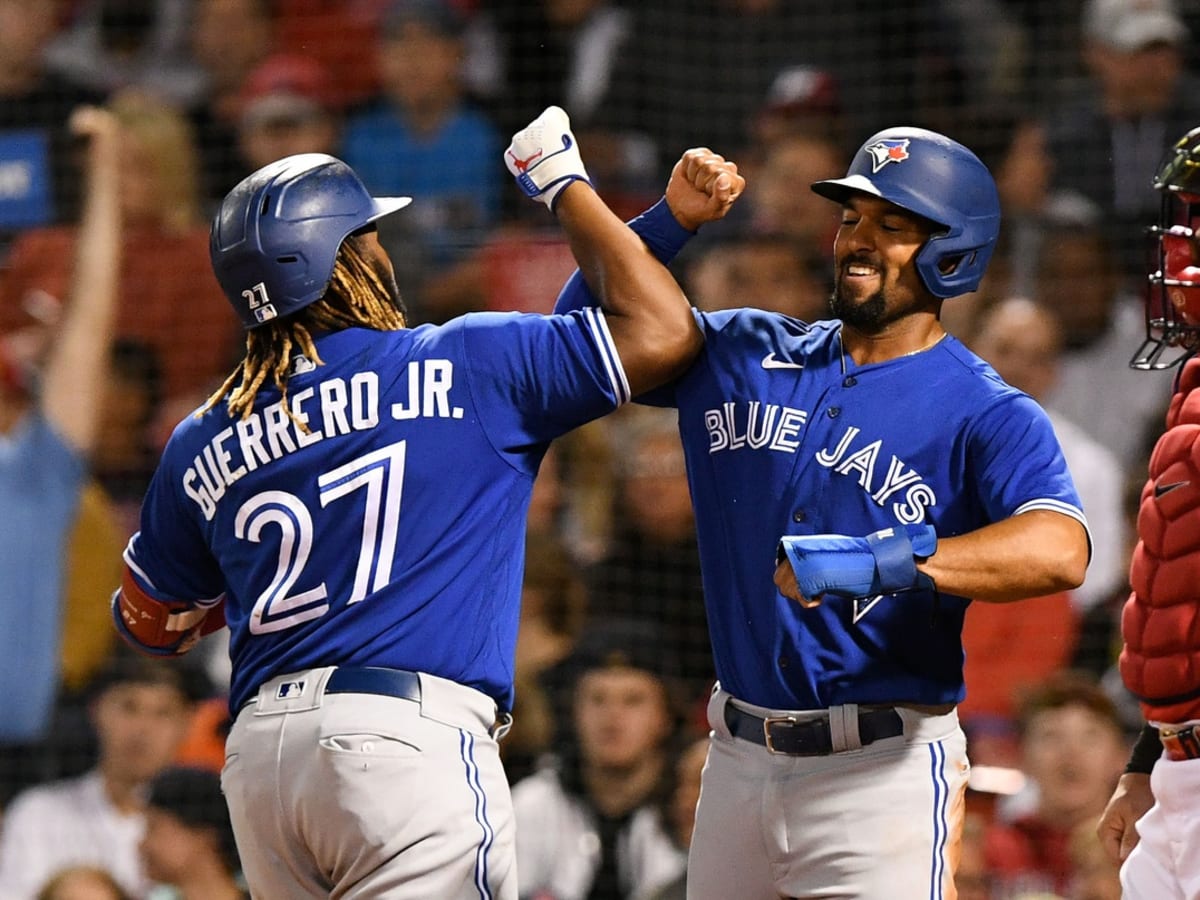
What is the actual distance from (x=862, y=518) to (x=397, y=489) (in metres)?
0.80

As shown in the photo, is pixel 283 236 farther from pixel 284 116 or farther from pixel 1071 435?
pixel 284 116

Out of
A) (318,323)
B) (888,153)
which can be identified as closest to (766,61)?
(888,153)

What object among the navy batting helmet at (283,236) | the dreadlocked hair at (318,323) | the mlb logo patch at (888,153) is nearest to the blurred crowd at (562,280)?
the mlb logo patch at (888,153)

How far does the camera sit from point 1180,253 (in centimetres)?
340

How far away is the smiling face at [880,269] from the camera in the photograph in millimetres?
3230

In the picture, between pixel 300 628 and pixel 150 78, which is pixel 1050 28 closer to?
pixel 150 78

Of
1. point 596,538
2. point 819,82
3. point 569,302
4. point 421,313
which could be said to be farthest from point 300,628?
point 819,82

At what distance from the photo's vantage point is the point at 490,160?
24.6 ft

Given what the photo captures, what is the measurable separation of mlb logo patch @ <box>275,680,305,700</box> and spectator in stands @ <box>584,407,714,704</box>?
3.11 metres

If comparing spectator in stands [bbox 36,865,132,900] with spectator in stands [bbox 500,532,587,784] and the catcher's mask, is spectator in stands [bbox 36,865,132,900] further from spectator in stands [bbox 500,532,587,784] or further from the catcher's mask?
the catcher's mask

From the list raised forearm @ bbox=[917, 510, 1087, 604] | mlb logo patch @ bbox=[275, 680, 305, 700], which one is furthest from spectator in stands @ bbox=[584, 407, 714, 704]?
raised forearm @ bbox=[917, 510, 1087, 604]

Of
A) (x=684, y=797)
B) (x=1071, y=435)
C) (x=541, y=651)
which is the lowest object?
(x=684, y=797)

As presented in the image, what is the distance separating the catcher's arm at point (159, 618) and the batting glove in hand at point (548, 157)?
0.98 meters

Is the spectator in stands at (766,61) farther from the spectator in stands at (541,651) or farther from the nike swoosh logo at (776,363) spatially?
the nike swoosh logo at (776,363)
